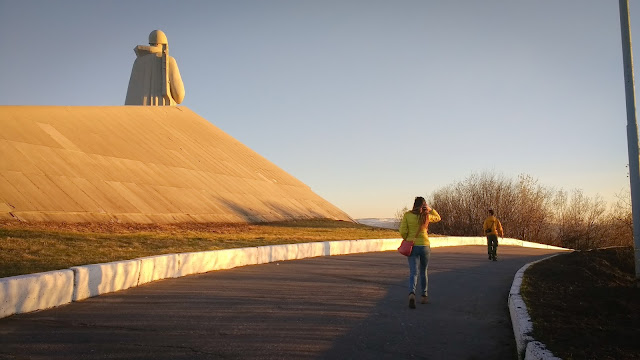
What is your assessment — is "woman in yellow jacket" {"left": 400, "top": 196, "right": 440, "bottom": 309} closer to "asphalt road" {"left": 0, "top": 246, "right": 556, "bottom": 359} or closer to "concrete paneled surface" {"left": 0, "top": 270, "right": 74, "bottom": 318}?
"asphalt road" {"left": 0, "top": 246, "right": 556, "bottom": 359}

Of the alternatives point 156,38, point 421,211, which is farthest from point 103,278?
point 156,38

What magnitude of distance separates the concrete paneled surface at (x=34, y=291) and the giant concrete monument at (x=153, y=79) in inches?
1849

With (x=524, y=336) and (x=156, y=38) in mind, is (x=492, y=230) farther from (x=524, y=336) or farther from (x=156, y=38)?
(x=156, y=38)

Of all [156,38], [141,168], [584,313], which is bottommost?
[584,313]

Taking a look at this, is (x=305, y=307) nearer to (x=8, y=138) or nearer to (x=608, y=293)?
(x=608, y=293)

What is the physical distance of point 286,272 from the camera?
13.3 m

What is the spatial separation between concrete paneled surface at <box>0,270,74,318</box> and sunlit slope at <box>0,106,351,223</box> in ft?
46.3

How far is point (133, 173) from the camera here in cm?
3088

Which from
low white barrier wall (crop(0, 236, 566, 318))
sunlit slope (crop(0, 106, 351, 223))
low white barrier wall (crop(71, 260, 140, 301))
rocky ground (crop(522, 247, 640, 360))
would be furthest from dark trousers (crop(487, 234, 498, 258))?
sunlit slope (crop(0, 106, 351, 223))

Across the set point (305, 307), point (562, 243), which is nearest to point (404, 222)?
point (305, 307)

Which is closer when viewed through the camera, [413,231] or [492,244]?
[413,231]

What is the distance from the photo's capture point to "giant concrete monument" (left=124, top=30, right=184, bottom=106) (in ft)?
174

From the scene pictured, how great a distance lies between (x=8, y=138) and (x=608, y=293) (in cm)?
2587

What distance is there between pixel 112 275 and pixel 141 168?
23.8m
